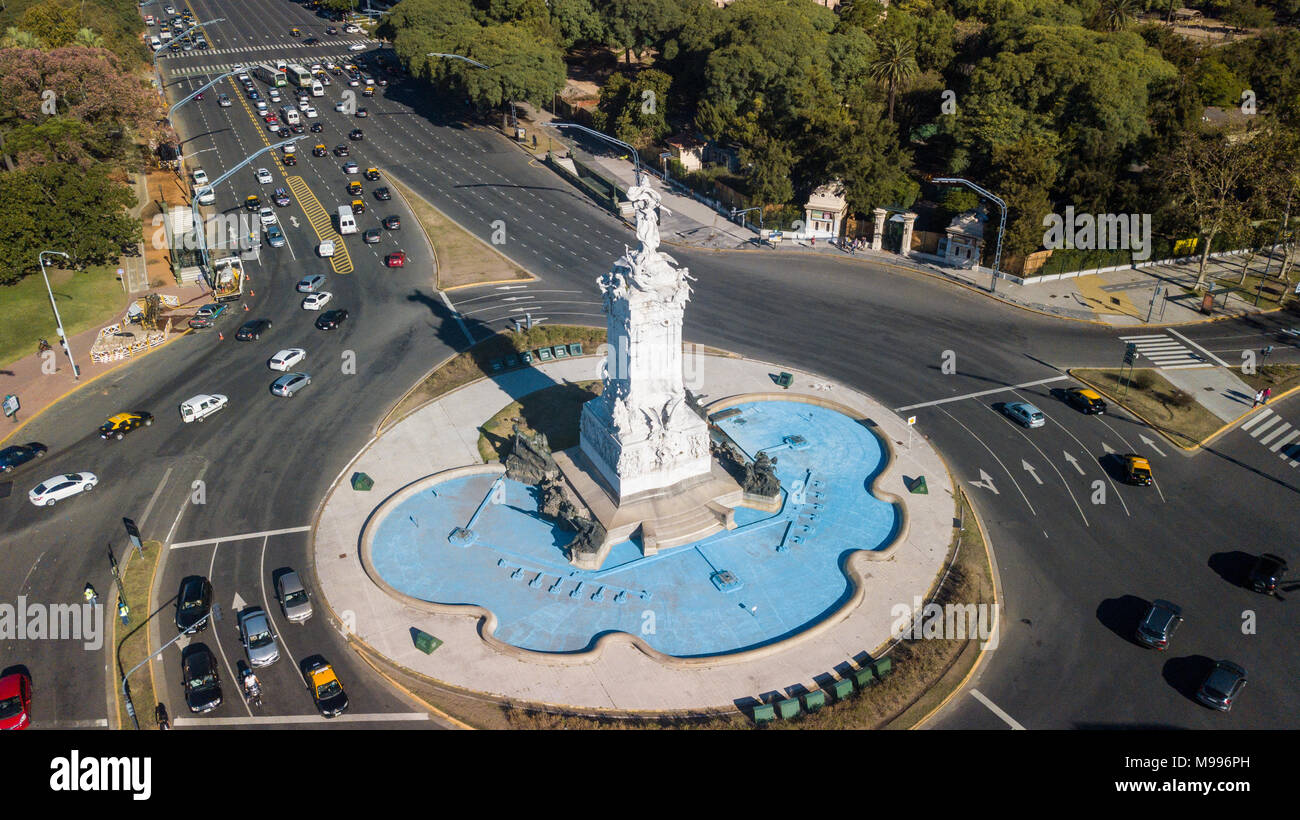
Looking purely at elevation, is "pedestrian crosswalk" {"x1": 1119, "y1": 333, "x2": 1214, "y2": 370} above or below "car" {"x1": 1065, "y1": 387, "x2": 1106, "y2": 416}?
above

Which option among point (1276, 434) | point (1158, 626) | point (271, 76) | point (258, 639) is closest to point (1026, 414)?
point (1276, 434)

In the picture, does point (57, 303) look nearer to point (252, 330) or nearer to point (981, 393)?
point (252, 330)

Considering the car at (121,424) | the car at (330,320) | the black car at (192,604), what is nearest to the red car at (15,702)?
the black car at (192,604)

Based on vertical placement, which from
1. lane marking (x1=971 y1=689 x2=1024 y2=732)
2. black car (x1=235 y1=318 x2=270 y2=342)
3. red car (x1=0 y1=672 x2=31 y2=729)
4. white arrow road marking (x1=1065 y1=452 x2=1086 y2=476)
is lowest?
red car (x1=0 y1=672 x2=31 y2=729)

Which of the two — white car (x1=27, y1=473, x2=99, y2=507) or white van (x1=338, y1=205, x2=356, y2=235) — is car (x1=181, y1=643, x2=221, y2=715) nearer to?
white car (x1=27, y1=473, x2=99, y2=507)

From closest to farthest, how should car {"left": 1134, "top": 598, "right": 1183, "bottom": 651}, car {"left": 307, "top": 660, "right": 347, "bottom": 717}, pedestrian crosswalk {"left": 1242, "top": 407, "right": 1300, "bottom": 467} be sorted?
1. car {"left": 307, "top": 660, "right": 347, "bottom": 717}
2. car {"left": 1134, "top": 598, "right": 1183, "bottom": 651}
3. pedestrian crosswalk {"left": 1242, "top": 407, "right": 1300, "bottom": 467}

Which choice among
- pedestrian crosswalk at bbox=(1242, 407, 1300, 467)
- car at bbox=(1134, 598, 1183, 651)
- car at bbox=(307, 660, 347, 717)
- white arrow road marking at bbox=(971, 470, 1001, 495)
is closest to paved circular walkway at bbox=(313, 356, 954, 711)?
white arrow road marking at bbox=(971, 470, 1001, 495)

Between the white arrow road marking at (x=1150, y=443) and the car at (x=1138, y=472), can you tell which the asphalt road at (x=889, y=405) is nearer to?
the white arrow road marking at (x=1150, y=443)
